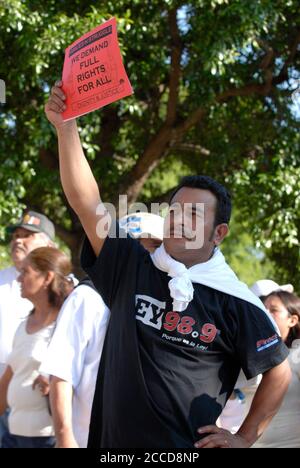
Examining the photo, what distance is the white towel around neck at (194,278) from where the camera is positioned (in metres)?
2.44

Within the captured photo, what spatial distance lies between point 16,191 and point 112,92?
204 inches

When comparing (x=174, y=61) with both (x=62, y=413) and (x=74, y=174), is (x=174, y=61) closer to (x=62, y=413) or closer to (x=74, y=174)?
(x=62, y=413)

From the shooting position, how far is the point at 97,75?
8.18 ft

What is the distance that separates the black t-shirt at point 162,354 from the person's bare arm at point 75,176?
0.32 feet

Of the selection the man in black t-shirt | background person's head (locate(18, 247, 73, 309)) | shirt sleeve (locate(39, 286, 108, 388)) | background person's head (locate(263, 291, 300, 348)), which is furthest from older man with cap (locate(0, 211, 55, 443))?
the man in black t-shirt

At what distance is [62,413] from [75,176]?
Answer: 4.55 ft

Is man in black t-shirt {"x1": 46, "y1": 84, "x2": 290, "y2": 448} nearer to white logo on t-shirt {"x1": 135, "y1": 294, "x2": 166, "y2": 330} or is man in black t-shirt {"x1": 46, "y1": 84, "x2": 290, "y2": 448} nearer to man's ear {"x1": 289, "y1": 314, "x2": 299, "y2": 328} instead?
white logo on t-shirt {"x1": 135, "y1": 294, "x2": 166, "y2": 330}

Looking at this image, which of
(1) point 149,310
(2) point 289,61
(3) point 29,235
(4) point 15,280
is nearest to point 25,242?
(3) point 29,235

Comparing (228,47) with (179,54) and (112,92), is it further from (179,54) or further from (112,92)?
(112,92)

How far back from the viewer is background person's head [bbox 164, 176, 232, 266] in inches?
104
